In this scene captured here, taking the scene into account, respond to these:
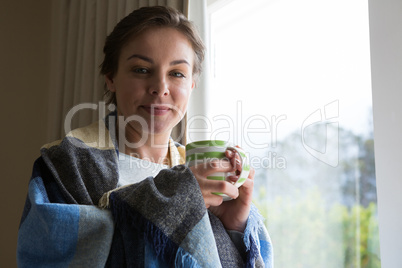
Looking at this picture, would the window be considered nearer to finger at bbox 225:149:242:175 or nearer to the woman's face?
the woman's face

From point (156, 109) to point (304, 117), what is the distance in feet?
2.14

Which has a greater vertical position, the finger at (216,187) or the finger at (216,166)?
the finger at (216,166)

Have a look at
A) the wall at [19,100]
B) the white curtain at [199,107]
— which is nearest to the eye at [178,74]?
the white curtain at [199,107]

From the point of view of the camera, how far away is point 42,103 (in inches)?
109

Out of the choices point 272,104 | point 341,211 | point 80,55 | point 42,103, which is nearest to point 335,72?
point 272,104

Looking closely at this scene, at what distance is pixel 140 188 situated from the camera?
81 cm

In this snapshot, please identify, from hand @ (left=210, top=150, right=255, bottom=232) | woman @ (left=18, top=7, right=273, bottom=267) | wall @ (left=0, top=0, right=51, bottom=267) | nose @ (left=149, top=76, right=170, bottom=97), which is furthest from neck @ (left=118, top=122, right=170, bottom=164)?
wall @ (left=0, top=0, right=51, bottom=267)

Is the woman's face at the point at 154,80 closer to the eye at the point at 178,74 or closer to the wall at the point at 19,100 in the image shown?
the eye at the point at 178,74

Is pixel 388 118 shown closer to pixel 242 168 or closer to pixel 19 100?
pixel 242 168

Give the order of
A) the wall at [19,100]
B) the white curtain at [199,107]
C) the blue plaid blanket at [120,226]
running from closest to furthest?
the blue plaid blanket at [120,226]
the white curtain at [199,107]
the wall at [19,100]

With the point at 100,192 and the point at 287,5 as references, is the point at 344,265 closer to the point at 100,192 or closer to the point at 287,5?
the point at 100,192

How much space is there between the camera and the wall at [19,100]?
2.59 metres

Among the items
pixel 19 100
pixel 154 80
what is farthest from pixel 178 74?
pixel 19 100

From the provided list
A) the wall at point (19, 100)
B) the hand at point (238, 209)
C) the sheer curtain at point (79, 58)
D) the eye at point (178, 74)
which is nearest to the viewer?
the hand at point (238, 209)
